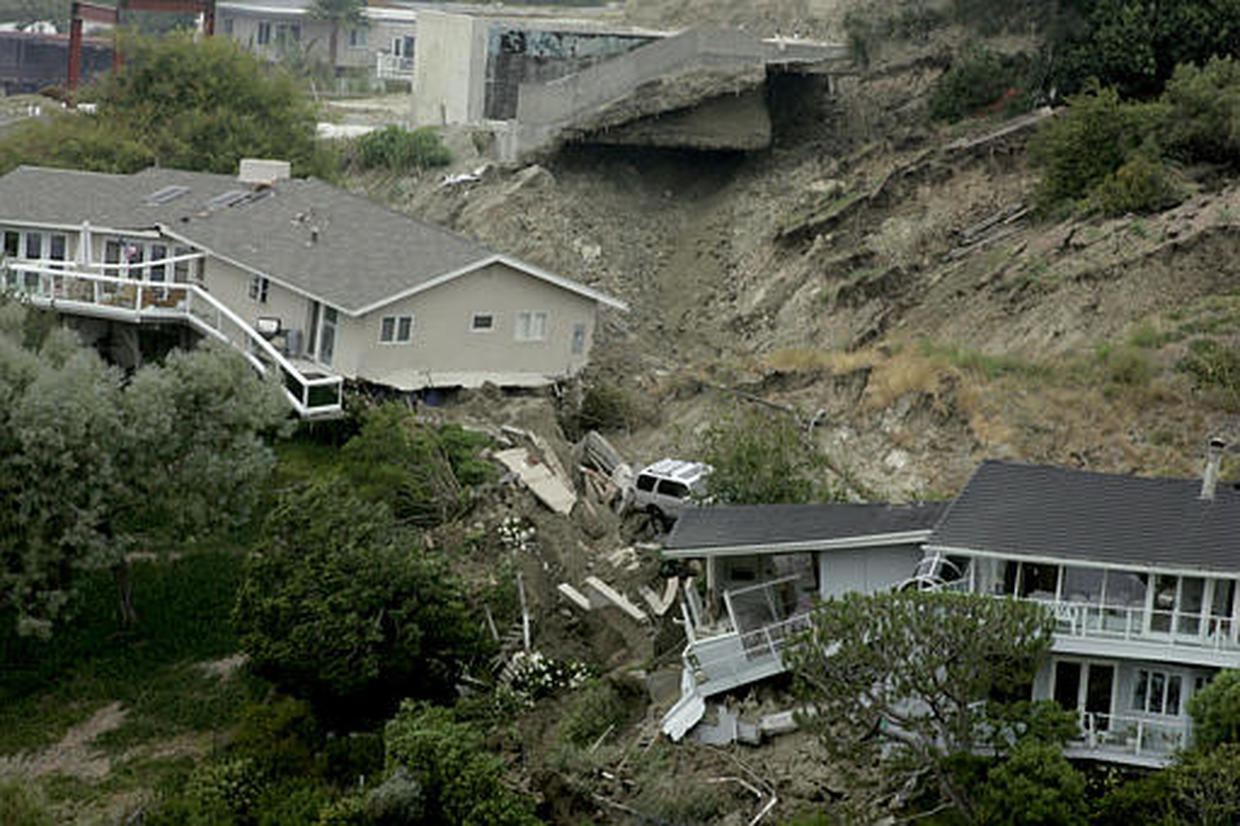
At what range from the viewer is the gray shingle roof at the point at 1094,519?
1236 inches

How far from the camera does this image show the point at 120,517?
4100 cm

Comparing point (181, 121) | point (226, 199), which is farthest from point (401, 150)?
point (226, 199)

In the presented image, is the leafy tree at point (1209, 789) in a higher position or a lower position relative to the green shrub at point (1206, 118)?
lower

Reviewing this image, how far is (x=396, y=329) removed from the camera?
47812 mm

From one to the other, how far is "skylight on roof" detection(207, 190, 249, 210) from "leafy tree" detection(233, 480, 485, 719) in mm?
18852

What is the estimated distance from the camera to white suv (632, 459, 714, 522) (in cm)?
4131

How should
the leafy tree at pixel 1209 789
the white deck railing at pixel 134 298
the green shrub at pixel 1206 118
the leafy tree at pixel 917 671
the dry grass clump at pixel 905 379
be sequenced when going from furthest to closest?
the green shrub at pixel 1206 118 → the white deck railing at pixel 134 298 → the dry grass clump at pixel 905 379 → the leafy tree at pixel 917 671 → the leafy tree at pixel 1209 789

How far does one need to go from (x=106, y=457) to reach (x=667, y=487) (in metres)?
10.5

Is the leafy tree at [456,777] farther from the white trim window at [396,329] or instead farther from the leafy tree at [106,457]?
the white trim window at [396,329]

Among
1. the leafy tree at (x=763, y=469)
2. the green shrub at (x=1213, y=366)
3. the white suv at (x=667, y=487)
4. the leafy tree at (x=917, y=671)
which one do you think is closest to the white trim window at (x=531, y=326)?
the white suv at (x=667, y=487)

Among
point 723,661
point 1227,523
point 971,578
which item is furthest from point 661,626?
point 1227,523

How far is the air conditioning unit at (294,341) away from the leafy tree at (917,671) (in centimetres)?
2017

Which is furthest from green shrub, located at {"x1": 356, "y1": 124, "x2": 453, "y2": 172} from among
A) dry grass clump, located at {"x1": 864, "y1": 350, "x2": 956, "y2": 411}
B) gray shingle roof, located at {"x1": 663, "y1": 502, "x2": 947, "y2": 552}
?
gray shingle roof, located at {"x1": 663, "y1": 502, "x2": 947, "y2": 552}

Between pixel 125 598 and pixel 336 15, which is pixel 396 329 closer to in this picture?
pixel 125 598
